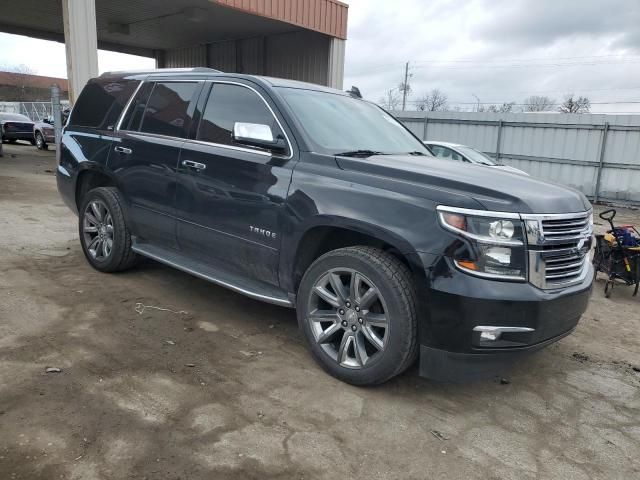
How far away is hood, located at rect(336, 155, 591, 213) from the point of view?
2.93m

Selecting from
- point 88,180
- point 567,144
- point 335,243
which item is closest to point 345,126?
point 335,243

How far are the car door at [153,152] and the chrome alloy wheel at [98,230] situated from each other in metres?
0.36

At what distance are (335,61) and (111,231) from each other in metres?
12.3

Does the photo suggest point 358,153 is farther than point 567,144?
No

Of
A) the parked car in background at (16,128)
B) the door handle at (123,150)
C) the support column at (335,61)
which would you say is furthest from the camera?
the parked car in background at (16,128)

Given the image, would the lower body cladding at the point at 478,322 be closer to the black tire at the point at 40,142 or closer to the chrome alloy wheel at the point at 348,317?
the chrome alloy wheel at the point at 348,317

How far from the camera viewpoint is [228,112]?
4102 millimetres

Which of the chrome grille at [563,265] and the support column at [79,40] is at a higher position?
the support column at [79,40]

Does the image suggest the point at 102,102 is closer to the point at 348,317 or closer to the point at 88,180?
the point at 88,180

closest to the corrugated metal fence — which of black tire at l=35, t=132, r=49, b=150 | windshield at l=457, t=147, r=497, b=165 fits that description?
windshield at l=457, t=147, r=497, b=165

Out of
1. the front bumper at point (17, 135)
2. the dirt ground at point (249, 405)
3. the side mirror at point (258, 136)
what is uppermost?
the side mirror at point (258, 136)

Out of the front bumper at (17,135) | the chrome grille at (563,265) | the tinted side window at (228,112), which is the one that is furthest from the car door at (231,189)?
the front bumper at (17,135)

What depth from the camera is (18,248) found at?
6.03m

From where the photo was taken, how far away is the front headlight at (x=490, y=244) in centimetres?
284
